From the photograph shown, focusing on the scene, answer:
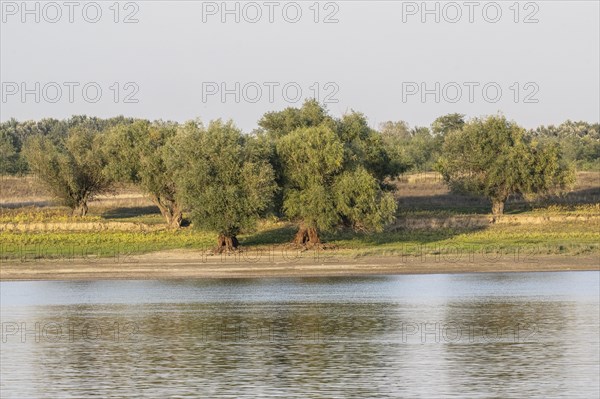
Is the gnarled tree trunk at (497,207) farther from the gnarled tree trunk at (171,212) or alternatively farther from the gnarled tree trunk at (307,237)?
the gnarled tree trunk at (171,212)

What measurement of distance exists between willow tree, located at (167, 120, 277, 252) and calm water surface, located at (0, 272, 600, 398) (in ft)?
23.2

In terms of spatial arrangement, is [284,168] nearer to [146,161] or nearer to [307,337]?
[146,161]

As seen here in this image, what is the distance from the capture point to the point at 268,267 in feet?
200

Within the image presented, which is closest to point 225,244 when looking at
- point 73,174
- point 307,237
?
point 307,237

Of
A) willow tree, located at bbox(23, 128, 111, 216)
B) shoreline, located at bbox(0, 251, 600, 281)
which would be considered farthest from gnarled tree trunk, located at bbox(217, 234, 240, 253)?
willow tree, located at bbox(23, 128, 111, 216)

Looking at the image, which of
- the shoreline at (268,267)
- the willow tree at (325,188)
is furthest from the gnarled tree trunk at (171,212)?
the shoreline at (268,267)

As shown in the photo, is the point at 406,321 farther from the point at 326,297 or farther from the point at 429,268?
the point at 429,268

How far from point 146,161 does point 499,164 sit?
26000mm

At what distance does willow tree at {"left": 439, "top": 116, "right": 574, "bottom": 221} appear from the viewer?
84.1m

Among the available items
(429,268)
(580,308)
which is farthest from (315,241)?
(580,308)

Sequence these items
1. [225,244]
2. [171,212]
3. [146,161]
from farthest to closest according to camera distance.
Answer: [171,212] → [146,161] → [225,244]

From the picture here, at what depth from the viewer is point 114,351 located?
34500 millimetres

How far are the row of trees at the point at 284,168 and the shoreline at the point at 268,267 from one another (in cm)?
324

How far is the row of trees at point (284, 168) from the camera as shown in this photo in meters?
64.8
